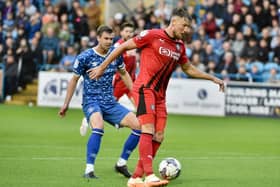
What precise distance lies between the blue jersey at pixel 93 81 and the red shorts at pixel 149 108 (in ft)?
4.05

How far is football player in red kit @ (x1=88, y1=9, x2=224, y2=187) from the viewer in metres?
10.6

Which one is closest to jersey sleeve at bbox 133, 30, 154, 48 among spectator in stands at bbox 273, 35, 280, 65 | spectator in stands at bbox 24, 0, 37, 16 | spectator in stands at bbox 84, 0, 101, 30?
spectator in stands at bbox 273, 35, 280, 65

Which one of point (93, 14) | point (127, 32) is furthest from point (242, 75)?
point (127, 32)

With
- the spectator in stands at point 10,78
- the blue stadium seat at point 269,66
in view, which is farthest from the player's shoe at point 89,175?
the spectator in stands at point 10,78

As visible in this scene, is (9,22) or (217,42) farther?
(9,22)

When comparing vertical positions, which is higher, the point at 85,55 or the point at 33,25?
the point at 33,25

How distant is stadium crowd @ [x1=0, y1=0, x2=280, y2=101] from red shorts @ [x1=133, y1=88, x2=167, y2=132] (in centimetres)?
1571

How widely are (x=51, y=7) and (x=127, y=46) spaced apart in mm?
21689

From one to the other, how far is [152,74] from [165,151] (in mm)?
5107

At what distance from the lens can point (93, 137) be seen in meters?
11.6

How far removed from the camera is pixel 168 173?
1116 cm

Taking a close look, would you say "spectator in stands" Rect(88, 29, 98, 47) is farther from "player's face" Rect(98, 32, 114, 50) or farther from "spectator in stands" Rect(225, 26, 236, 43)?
"player's face" Rect(98, 32, 114, 50)

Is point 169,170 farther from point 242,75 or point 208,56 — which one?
point 208,56

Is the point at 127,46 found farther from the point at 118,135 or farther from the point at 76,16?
the point at 76,16
